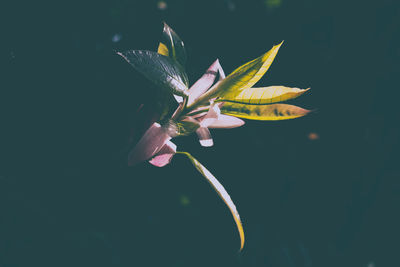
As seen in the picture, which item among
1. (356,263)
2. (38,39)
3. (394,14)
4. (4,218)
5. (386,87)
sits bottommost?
(356,263)

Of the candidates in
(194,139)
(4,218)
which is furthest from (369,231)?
(4,218)

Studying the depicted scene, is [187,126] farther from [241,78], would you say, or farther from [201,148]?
[201,148]

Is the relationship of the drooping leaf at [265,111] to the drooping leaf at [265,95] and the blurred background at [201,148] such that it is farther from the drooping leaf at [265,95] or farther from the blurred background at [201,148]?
the blurred background at [201,148]

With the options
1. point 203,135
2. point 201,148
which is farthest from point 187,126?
point 201,148

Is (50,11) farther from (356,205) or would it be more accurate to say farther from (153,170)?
(356,205)

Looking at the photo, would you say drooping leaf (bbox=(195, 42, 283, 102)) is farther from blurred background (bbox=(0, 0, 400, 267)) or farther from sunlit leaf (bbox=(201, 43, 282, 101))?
blurred background (bbox=(0, 0, 400, 267))

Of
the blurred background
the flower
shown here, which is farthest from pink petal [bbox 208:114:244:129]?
the blurred background
